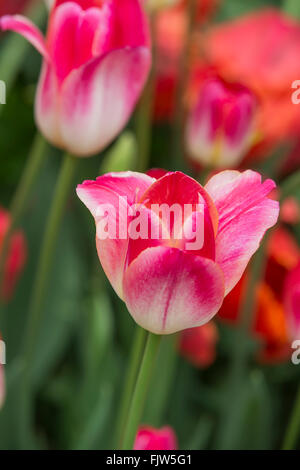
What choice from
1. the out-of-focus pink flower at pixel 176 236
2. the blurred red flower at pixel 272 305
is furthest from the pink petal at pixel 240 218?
the blurred red flower at pixel 272 305

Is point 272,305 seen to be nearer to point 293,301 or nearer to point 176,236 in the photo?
point 293,301

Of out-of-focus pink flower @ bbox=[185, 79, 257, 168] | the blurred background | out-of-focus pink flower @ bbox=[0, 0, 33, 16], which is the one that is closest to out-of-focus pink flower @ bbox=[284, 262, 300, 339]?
the blurred background

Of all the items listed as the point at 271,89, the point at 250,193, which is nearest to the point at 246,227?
the point at 250,193

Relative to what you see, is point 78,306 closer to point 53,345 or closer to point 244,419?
point 53,345

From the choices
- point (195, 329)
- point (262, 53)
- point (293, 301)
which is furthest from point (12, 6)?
point (293, 301)

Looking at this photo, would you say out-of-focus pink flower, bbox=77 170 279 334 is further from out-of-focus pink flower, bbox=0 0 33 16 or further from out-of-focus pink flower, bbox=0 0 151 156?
out-of-focus pink flower, bbox=0 0 33 16

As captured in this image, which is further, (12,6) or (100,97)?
(12,6)

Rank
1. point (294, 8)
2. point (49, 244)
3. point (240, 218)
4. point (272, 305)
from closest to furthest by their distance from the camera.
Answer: point (240, 218) < point (49, 244) < point (272, 305) < point (294, 8)
